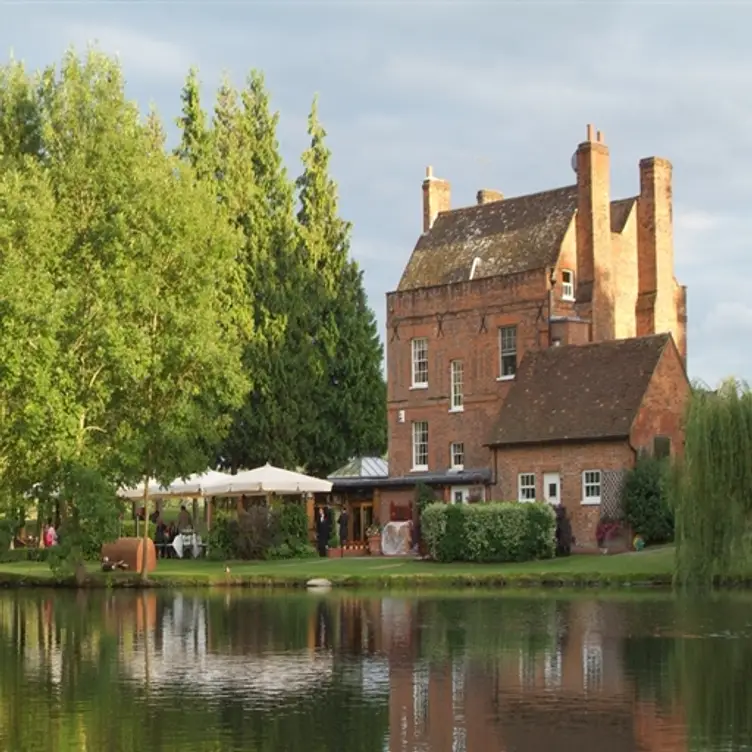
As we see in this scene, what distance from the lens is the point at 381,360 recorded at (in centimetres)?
7081

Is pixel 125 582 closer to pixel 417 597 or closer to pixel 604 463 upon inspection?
pixel 417 597

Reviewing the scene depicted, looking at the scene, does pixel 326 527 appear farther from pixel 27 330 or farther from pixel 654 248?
pixel 654 248

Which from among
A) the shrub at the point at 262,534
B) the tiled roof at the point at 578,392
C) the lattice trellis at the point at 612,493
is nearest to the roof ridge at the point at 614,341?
the tiled roof at the point at 578,392

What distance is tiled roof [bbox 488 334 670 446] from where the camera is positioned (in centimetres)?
5047

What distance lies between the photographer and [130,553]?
4750 cm

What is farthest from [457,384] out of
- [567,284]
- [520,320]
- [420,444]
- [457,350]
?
[567,284]

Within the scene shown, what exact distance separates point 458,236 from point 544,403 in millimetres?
11741

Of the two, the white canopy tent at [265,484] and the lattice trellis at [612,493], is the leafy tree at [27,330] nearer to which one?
the white canopy tent at [265,484]

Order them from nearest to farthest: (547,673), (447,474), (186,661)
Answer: (547,673), (186,661), (447,474)

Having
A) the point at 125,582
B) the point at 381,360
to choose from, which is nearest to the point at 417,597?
the point at 125,582

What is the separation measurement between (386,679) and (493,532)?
26809mm

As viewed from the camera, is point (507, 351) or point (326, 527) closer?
point (326, 527)

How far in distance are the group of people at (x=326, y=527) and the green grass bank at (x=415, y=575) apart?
4.22 metres

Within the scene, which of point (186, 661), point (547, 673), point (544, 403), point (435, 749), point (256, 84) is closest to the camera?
point (435, 749)
